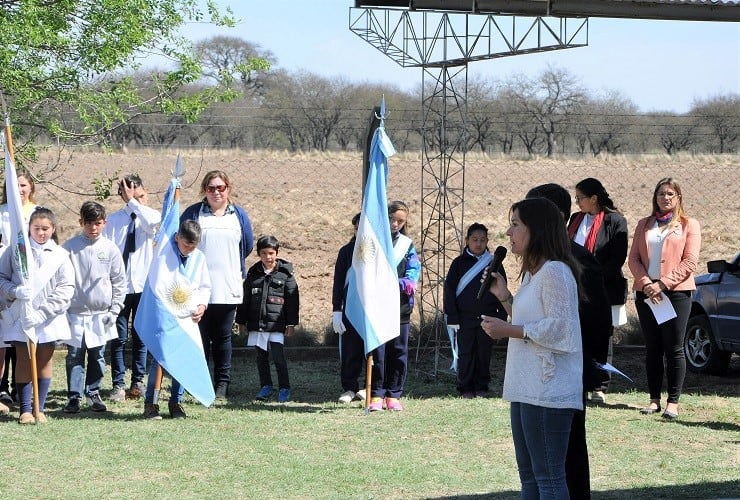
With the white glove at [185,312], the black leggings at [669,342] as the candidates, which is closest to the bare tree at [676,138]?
the black leggings at [669,342]

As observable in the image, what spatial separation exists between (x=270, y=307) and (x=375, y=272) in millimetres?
1120

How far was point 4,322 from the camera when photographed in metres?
9.23

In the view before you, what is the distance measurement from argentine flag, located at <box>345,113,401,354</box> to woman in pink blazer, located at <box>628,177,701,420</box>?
218 cm

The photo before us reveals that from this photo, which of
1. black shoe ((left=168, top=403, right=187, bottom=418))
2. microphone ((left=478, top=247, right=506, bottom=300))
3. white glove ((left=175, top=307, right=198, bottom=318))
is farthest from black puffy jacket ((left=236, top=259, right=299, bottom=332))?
microphone ((left=478, top=247, right=506, bottom=300))

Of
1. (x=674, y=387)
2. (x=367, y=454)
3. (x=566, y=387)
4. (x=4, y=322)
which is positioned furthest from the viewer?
(x=674, y=387)

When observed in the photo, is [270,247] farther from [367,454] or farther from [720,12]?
[720,12]

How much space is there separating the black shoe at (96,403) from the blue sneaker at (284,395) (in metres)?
1.61

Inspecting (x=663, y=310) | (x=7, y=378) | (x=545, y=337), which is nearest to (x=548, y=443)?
(x=545, y=337)

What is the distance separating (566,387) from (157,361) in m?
4.81

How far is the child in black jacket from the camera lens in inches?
416

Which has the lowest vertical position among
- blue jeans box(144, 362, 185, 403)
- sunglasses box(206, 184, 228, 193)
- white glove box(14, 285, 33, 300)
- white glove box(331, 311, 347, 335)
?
blue jeans box(144, 362, 185, 403)

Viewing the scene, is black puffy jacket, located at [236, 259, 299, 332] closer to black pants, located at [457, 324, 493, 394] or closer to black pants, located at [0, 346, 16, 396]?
black pants, located at [457, 324, 493, 394]

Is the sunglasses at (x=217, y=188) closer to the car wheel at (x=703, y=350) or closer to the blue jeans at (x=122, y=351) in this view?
the blue jeans at (x=122, y=351)

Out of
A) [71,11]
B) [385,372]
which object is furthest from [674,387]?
[71,11]
